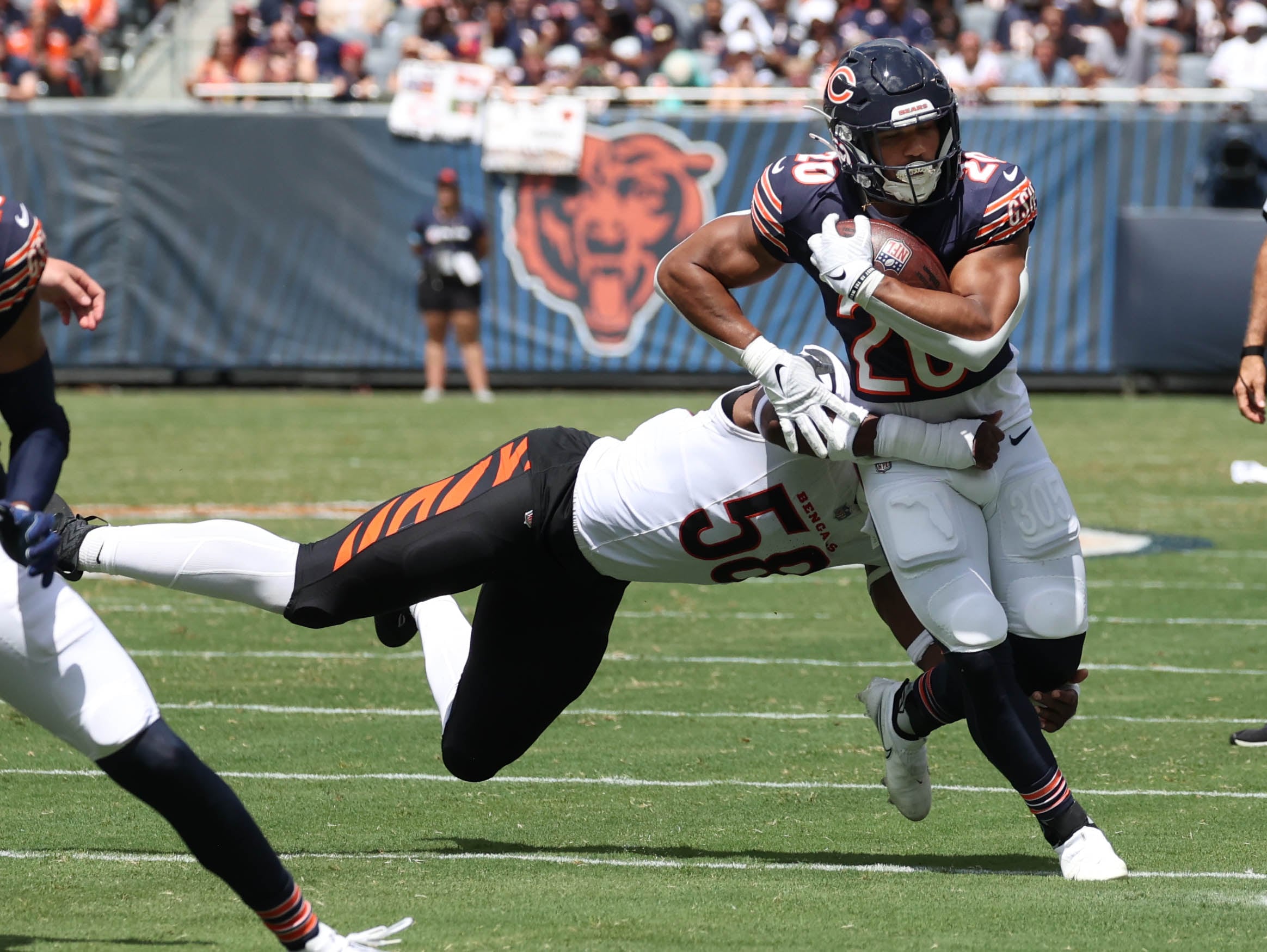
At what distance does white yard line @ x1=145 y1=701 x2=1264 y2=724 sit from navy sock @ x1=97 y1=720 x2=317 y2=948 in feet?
7.80

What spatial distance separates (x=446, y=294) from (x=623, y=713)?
1061 cm

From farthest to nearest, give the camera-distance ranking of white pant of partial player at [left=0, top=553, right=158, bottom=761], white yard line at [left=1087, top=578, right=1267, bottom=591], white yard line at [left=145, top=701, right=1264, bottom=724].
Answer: white yard line at [left=1087, top=578, right=1267, bottom=591] → white yard line at [left=145, top=701, right=1264, bottom=724] → white pant of partial player at [left=0, top=553, right=158, bottom=761]

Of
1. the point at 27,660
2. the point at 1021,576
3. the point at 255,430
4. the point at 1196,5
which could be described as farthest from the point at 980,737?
the point at 1196,5

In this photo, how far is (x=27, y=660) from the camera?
291 cm

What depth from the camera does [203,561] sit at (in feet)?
13.0

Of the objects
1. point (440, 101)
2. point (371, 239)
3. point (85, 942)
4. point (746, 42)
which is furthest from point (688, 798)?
point (746, 42)

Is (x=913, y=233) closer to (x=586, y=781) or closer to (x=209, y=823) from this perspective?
(x=586, y=781)

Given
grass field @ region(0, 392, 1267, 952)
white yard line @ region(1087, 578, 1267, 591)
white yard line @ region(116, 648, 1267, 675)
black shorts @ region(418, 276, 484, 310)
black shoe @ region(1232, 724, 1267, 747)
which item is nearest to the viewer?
A: grass field @ region(0, 392, 1267, 952)

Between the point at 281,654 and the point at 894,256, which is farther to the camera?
the point at 281,654

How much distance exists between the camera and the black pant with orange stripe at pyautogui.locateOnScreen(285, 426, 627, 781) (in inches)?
153

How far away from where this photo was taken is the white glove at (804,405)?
3.68m

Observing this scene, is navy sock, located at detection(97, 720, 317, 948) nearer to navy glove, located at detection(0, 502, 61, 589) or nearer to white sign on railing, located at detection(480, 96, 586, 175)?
navy glove, located at detection(0, 502, 61, 589)

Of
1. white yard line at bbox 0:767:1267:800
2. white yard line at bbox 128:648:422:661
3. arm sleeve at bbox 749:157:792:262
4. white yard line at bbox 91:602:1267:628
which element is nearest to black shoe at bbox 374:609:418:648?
white yard line at bbox 0:767:1267:800

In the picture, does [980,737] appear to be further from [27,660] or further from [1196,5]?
[1196,5]
